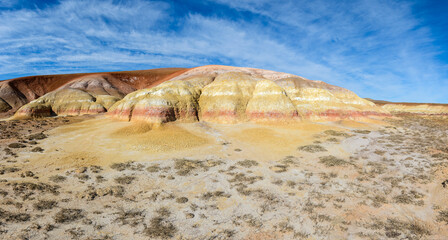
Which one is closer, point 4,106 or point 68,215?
point 68,215

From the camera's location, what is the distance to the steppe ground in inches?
341

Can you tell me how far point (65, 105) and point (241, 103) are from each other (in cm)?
5875

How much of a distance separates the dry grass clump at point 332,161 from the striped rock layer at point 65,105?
64575mm

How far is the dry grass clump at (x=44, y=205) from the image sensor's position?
9.70 m

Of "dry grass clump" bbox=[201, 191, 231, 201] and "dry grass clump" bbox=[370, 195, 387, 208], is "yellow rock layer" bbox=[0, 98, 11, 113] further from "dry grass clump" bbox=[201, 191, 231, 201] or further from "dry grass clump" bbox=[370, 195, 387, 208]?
"dry grass clump" bbox=[370, 195, 387, 208]

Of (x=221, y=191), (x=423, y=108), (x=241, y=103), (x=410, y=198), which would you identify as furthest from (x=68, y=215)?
(x=423, y=108)

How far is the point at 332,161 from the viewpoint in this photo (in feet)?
56.0

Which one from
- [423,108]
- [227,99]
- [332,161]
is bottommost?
[332,161]

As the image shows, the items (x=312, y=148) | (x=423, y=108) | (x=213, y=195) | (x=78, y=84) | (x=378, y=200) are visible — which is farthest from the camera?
(x=423, y=108)

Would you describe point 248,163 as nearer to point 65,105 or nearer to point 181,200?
point 181,200

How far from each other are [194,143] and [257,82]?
25747mm

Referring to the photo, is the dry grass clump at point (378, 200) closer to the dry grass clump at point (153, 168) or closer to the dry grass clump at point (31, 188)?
the dry grass clump at point (153, 168)

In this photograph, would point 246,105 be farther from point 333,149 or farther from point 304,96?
→ point 333,149

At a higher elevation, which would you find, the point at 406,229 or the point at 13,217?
the point at 406,229
